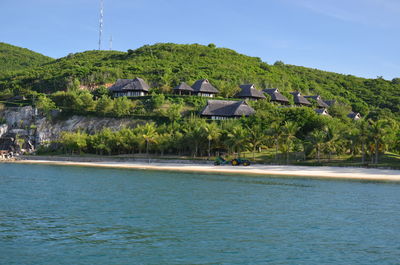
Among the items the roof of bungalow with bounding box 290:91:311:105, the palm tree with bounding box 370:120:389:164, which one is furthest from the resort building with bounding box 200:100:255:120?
the palm tree with bounding box 370:120:389:164

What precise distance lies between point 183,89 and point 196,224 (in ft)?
230

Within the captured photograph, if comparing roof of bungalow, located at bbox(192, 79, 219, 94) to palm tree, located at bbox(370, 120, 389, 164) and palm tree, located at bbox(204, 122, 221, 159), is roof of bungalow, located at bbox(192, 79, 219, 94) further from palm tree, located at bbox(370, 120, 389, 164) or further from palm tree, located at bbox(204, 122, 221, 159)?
palm tree, located at bbox(370, 120, 389, 164)

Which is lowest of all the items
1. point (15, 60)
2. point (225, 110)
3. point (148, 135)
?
point (148, 135)

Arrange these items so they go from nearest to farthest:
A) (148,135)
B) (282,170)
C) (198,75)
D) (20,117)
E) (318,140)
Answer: (282,170), (318,140), (148,135), (20,117), (198,75)

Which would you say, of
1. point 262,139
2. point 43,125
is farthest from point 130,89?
point 262,139

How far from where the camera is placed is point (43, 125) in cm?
8556

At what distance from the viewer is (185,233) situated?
19750mm

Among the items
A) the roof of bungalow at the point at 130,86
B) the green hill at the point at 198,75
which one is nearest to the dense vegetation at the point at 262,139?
the roof of bungalow at the point at 130,86

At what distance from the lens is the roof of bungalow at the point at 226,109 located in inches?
→ 3041

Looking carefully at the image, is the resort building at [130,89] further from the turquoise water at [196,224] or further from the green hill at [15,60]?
the green hill at [15,60]

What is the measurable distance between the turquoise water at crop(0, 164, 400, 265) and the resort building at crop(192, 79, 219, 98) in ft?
181

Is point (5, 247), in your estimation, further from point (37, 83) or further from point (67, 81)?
point (37, 83)

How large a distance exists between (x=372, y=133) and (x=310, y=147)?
28.3 ft

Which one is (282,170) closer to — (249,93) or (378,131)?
(378,131)
